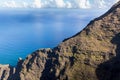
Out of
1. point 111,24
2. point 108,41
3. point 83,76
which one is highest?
point 111,24

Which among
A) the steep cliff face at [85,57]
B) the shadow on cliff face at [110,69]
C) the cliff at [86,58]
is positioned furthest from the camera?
the steep cliff face at [85,57]

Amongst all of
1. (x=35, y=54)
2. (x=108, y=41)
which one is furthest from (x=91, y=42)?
(x=35, y=54)

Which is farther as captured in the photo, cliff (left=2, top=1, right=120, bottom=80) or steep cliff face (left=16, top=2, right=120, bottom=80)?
steep cliff face (left=16, top=2, right=120, bottom=80)

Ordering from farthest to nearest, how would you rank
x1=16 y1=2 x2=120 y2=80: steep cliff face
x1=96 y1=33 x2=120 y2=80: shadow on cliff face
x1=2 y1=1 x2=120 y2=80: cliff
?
x1=16 y1=2 x2=120 y2=80: steep cliff face < x1=2 y1=1 x2=120 y2=80: cliff < x1=96 y1=33 x2=120 y2=80: shadow on cliff face

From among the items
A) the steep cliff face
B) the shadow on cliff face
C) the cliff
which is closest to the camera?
the shadow on cliff face

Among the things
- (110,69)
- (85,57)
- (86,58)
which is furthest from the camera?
(85,57)

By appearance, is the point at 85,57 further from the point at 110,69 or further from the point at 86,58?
the point at 110,69

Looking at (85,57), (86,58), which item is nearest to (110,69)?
(86,58)

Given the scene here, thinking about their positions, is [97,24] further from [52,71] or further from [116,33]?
[52,71]
